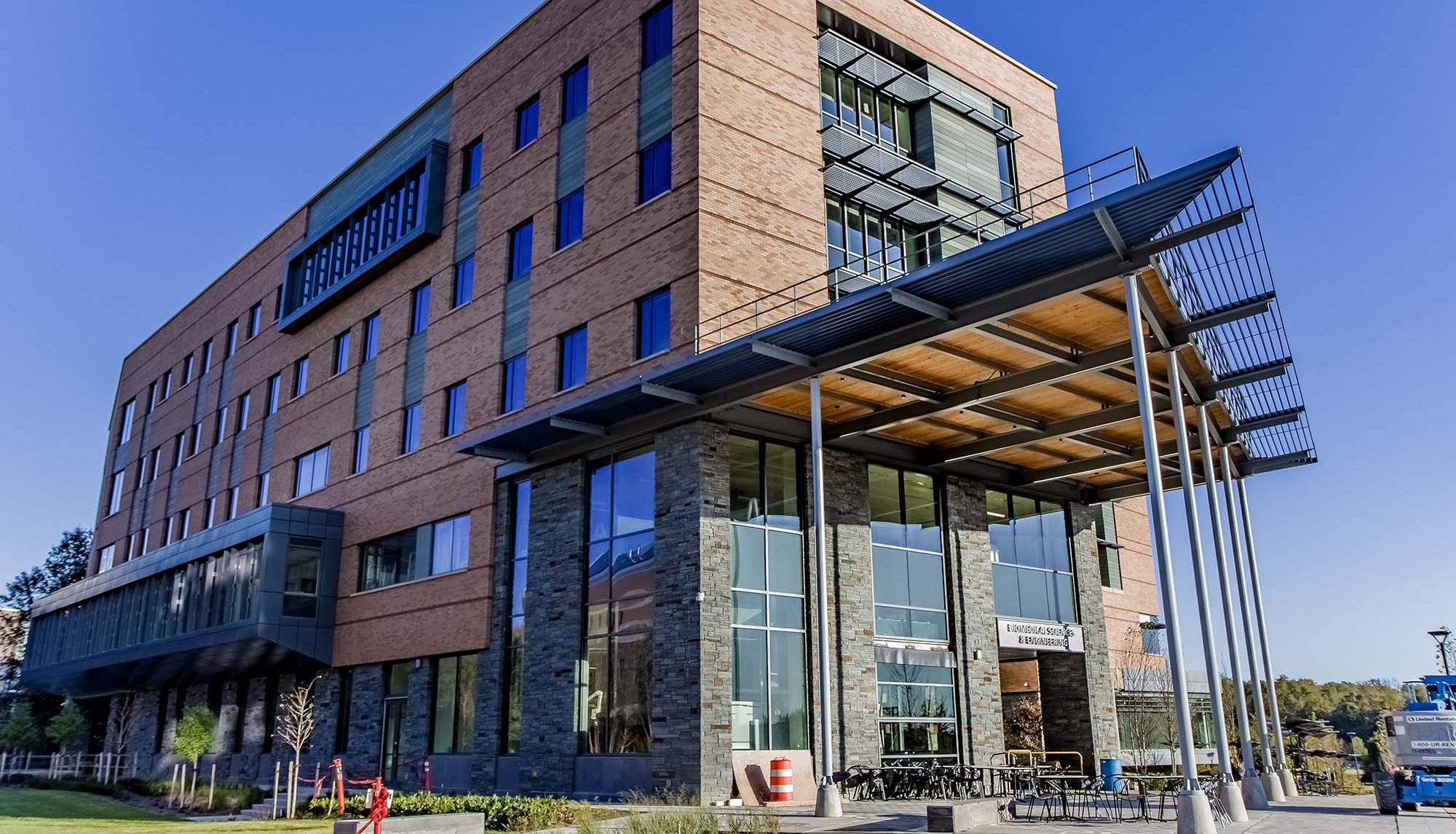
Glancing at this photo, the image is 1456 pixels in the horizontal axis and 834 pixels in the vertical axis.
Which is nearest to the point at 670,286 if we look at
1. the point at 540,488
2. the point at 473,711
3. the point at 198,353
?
the point at 540,488

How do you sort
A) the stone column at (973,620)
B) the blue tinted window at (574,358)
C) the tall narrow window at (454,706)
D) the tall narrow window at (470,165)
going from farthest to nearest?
the tall narrow window at (470,165) < the tall narrow window at (454,706) < the blue tinted window at (574,358) < the stone column at (973,620)

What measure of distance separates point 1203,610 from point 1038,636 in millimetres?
10444

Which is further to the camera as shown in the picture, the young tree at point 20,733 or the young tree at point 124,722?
the young tree at point 20,733

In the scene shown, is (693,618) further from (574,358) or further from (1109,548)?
(1109,548)

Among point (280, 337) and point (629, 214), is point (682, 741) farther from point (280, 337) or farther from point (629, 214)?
point (280, 337)

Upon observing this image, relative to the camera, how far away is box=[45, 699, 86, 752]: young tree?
164ft

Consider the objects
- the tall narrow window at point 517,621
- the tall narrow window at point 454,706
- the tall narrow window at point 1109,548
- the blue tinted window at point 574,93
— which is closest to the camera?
the tall narrow window at point 517,621

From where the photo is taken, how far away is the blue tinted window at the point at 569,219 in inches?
1080

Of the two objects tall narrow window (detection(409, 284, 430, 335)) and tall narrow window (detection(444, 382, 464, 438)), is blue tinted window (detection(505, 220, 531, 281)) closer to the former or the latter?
tall narrow window (detection(444, 382, 464, 438))

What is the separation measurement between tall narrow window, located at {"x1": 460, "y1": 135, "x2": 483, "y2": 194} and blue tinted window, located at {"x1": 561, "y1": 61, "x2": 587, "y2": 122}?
436cm

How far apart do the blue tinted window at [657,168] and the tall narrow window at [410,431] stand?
11.2m

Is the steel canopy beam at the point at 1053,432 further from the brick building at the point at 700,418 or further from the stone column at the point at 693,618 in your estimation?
the stone column at the point at 693,618

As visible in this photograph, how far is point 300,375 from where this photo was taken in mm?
39844

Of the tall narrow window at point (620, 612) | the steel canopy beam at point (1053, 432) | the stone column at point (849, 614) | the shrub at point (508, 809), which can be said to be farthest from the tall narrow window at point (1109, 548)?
the shrub at point (508, 809)
